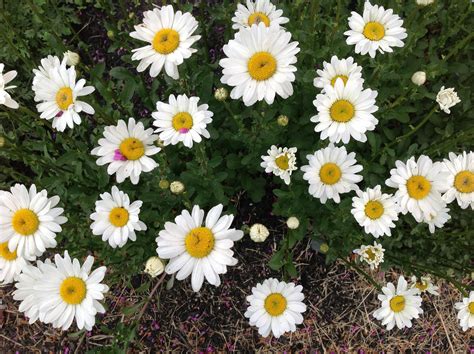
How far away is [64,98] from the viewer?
245 cm

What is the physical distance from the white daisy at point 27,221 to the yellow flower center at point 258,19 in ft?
4.94

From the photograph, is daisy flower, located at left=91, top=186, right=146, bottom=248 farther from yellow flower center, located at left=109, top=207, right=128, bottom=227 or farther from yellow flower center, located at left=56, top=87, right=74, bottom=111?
yellow flower center, located at left=56, top=87, right=74, bottom=111

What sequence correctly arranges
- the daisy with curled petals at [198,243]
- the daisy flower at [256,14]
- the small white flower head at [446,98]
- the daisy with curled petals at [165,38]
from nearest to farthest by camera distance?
the daisy with curled petals at [198,243]
the daisy with curled petals at [165,38]
the small white flower head at [446,98]
the daisy flower at [256,14]

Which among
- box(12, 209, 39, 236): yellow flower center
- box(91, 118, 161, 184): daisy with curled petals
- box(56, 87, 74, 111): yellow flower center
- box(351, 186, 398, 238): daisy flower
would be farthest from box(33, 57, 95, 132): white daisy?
box(351, 186, 398, 238): daisy flower

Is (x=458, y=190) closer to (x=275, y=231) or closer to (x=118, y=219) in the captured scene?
(x=275, y=231)

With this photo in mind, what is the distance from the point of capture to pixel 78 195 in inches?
114

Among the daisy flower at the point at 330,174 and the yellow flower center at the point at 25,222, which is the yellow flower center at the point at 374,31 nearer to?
the daisy flower at the point at 330,174

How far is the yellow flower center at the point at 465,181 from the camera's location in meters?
2.50

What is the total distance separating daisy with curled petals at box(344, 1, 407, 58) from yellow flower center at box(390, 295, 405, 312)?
4.55ft

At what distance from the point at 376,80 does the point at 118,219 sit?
1.72m

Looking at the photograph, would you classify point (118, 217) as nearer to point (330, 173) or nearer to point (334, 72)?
point (330, 173)

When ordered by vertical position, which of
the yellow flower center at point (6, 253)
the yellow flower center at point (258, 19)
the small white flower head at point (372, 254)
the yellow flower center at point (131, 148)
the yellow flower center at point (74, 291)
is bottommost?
the yellow flower center at point (74, 291)

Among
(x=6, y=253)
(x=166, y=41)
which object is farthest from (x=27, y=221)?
(x=166, y=41)

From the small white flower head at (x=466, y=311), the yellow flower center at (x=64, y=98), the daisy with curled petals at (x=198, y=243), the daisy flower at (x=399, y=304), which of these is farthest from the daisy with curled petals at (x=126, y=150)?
the small white flower head at (x=466, y=311)
